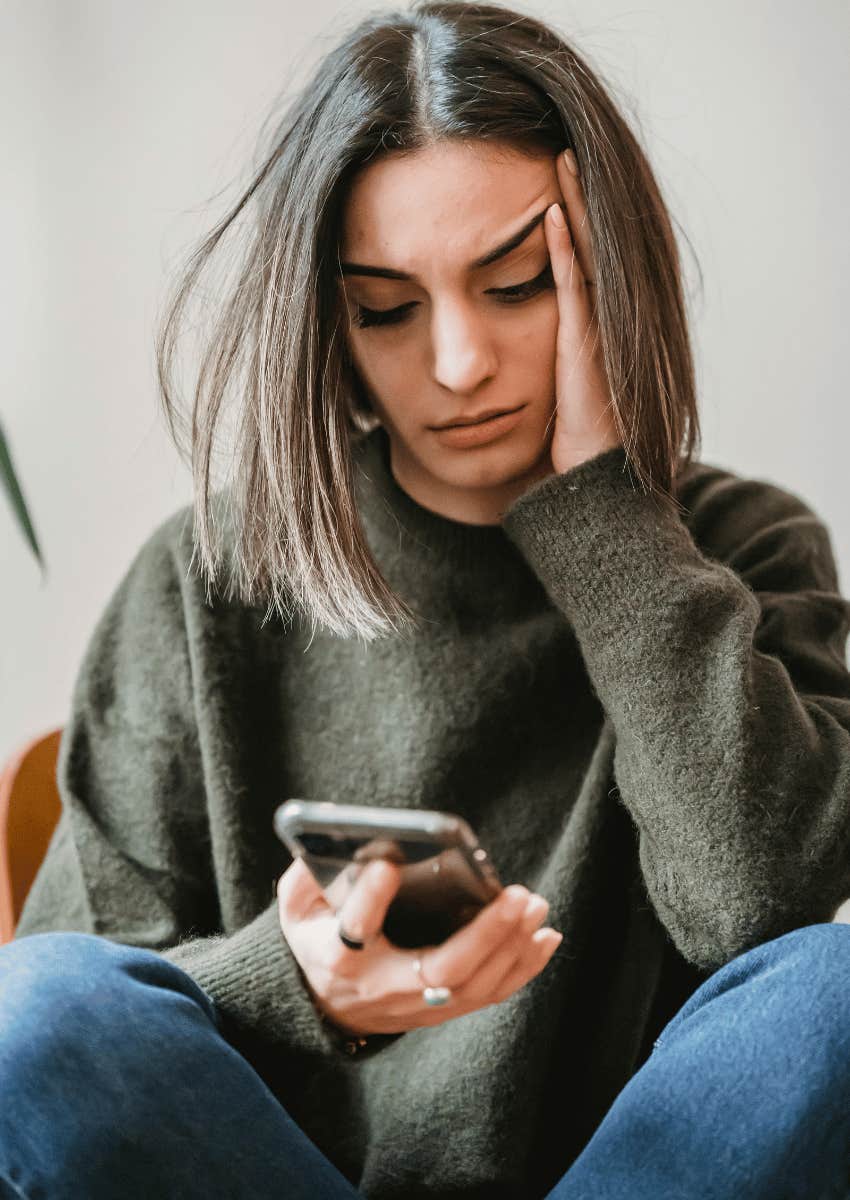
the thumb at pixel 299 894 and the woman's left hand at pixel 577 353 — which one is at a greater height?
the woman's left hand at pixel 577 353

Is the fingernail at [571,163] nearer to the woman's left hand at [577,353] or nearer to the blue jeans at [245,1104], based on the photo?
the woman's left hand at [577,353]

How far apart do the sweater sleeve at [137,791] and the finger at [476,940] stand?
0.28 meters

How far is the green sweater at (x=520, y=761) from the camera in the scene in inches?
30.1

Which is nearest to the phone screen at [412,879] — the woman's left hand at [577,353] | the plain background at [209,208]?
the woman's left hand at [577,353]

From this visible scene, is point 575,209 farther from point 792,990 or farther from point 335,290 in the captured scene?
point 792,990

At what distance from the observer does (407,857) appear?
0.58m

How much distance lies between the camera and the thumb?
683mm

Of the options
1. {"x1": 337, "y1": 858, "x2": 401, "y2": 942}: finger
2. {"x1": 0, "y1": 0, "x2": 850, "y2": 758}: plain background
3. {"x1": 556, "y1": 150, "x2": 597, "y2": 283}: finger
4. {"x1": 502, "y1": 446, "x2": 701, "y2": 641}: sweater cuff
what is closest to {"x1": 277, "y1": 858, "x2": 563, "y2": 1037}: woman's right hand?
{"x1": 337, "y1": 858, "x2": 401, "y2": 942}: finger

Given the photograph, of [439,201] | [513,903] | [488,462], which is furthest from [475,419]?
[513,903]

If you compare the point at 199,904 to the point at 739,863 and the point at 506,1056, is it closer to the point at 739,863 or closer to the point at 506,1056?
the point at 506,1056

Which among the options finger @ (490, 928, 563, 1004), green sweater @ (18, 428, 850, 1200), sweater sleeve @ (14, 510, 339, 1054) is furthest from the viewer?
sweater sleeve @ (14, 510, 339, 1054)

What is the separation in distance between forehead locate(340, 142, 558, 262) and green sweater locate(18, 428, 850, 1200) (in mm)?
165

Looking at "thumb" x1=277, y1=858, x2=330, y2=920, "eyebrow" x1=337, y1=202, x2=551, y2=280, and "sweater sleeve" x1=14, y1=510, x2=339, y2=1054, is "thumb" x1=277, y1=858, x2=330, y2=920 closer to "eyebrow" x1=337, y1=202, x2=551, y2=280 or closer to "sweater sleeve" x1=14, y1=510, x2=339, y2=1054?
"sweater sleeve" x1=14, y1=510, x2=339, y2=1054

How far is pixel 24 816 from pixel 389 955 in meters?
0.47
